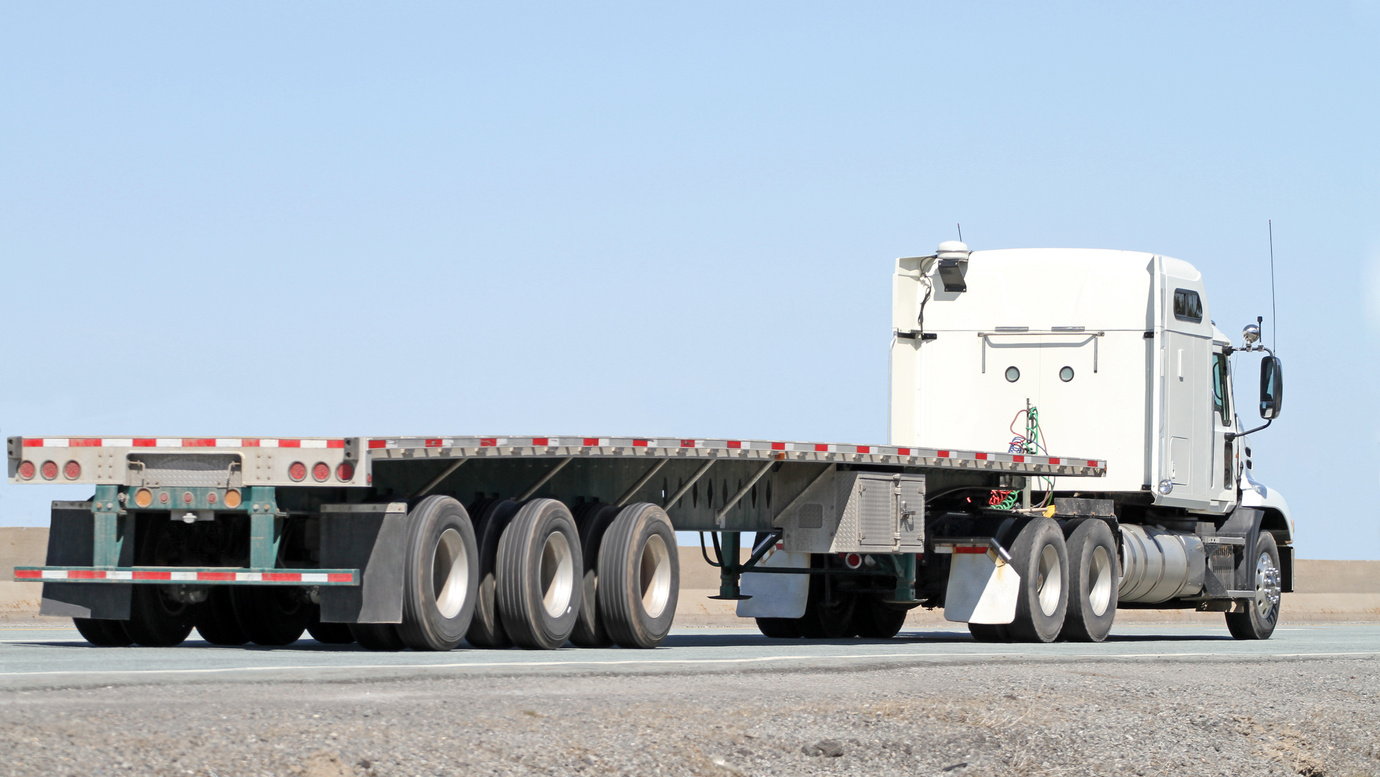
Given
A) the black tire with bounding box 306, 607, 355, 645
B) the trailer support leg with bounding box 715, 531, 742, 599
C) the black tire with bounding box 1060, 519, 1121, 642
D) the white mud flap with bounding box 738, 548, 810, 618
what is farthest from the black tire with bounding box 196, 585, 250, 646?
the black tire with bounding box 1060, 519, 1121, 642

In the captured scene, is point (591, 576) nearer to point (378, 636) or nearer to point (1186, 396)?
point (378, 636)

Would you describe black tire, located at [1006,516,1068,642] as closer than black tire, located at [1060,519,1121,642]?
Yes

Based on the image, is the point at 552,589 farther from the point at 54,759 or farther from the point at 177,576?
the point at 54,759

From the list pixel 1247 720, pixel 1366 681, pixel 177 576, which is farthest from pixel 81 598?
pixel 1366 681

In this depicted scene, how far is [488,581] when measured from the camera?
14586 mm

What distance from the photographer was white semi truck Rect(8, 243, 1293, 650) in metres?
13.7

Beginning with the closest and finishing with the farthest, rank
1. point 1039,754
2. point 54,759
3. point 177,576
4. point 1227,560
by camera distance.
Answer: point 54,759 → point 1039,754 → point 177,576 → point 1227,560

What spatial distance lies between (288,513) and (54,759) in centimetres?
597

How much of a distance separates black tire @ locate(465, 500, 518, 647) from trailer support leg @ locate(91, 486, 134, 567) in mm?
2535

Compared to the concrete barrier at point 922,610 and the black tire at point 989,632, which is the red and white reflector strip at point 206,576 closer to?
the black tire at point 989,632

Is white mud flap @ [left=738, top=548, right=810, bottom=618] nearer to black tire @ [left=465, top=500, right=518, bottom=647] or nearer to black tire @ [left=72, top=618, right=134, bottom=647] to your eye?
black tire @ [left=465, top=500, right=518, bottom=647]

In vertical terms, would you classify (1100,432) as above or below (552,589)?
above

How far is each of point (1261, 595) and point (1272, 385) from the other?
2698mm

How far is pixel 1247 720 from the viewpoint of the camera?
12.2 meters
